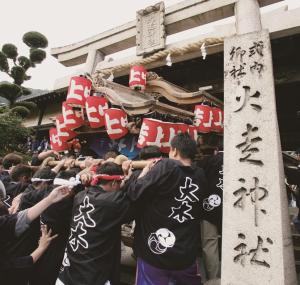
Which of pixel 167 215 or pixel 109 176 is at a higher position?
pixel 109 176

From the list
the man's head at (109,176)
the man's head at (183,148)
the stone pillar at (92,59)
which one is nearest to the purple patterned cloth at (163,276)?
the man's head at (109,176)

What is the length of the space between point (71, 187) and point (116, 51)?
24.2ft

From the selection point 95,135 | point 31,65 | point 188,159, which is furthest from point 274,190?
point 31,65

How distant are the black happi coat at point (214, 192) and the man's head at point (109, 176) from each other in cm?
154

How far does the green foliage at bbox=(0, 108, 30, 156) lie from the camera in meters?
11.7

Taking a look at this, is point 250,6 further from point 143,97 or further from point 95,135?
point 95,135

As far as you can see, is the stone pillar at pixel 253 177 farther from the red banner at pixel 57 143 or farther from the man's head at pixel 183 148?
the red banner at pixel 57 143

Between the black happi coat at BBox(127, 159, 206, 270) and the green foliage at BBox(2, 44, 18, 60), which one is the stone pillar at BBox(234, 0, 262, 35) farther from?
the green foliage at BBox(2, 44, 18, 60)

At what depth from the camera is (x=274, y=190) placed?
299cm

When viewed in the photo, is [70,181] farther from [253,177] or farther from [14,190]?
[253,177]

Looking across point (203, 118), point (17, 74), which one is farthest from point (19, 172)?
point (17, 74)

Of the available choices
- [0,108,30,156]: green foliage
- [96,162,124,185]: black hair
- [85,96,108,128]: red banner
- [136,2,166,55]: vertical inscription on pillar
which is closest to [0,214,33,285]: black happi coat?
[96,162,124,185]: black hair

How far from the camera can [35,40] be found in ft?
55.0

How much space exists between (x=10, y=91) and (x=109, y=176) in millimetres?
14680
